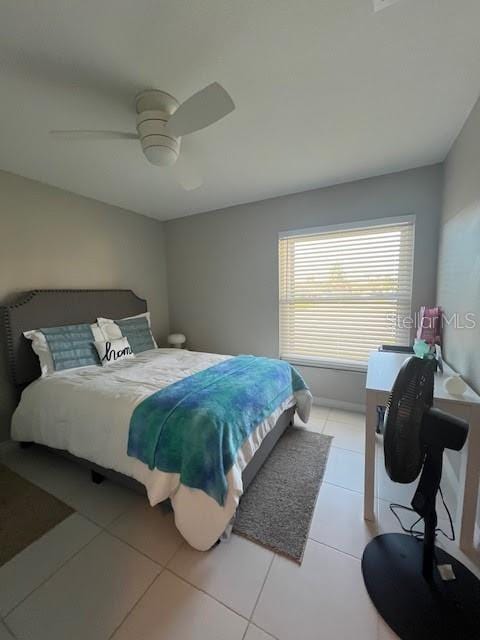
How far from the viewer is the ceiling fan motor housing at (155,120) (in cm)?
142

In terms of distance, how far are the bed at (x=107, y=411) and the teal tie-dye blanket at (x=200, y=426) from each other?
0.06 meters

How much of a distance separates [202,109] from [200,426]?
156 cm

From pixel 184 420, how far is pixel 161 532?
68 centimetres

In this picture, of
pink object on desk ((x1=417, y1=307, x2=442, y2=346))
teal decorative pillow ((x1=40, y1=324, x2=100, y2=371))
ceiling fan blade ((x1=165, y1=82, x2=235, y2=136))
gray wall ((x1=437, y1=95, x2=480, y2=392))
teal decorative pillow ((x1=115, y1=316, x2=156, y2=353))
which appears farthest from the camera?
teal decorative pillow ((x1=115, y1=316, x2=156, y2=353))

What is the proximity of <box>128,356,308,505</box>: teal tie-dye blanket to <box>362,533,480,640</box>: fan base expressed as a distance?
2.61 ft

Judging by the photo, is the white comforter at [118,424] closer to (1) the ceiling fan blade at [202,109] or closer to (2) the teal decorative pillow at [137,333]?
(2) the teal decorative pillow at [137,333]

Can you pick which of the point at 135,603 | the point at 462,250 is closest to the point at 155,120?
the point at 462,250

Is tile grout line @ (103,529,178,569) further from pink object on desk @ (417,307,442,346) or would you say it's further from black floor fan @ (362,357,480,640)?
pink object on desk @ (417,307,442,346)

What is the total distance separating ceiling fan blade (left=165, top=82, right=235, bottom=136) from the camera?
109 cm

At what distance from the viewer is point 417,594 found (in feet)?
3.59

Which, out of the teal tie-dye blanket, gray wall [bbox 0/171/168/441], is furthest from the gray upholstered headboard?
the teal tie-dye blanket

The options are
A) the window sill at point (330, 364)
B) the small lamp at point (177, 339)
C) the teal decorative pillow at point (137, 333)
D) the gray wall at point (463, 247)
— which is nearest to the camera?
the gray wall at point (463, 247)

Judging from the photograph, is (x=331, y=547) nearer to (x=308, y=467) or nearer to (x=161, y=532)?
(x=308, y=467)

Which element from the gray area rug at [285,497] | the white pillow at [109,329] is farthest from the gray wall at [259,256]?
the white pillow at [109,329]
